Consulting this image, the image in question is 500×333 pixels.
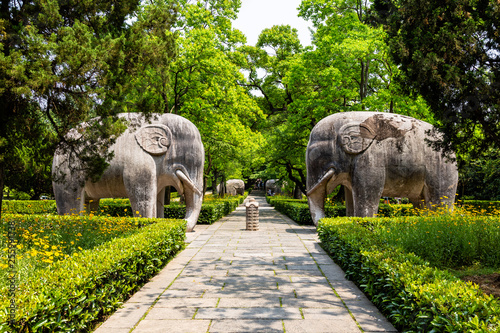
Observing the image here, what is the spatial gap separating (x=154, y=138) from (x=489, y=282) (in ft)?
25.6

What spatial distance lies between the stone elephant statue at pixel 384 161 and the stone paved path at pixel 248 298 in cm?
273

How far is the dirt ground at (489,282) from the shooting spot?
4.82 meters

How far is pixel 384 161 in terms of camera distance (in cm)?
962

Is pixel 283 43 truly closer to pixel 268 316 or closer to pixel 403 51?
pixel 403 51

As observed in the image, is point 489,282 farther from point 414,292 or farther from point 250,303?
point 250,303

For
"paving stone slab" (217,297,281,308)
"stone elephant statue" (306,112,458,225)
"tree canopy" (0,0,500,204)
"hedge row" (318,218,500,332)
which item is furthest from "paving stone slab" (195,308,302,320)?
"stone elephant statue" (306,112,458,225)

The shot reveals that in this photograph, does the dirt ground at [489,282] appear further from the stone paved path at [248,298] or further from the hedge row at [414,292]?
the stone paved path at [248,298]

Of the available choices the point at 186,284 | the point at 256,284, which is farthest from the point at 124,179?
the point at 256,284

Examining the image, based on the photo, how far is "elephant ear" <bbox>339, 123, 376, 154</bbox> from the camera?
31.7 ft

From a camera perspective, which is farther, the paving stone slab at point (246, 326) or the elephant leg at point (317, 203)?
the elephant leg at point (317, 203)

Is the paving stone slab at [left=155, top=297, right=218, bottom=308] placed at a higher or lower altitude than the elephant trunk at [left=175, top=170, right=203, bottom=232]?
lower

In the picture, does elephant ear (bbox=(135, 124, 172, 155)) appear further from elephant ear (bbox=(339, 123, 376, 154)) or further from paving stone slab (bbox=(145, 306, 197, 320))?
paving stone slab (bbox=(145, 306, 197, 320))

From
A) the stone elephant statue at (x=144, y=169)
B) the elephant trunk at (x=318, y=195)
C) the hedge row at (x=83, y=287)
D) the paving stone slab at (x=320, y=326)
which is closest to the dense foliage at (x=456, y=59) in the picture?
the paving stone slab at (x=320, y=326)

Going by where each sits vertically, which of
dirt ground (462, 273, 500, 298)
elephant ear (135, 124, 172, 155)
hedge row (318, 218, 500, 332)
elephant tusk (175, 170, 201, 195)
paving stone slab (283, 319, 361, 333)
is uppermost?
elephant ear (135, 124, 172, 155)
